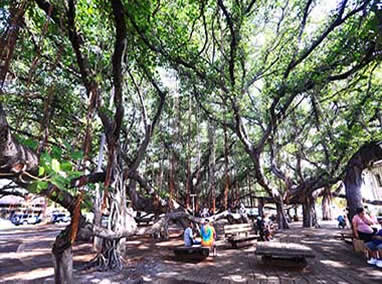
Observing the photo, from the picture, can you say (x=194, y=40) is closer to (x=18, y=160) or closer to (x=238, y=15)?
(x=238, y=15)

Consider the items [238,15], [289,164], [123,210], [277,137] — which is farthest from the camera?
[289,164]

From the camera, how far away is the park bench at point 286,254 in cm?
317

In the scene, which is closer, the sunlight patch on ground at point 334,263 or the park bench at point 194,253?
the sunlight patch on ground at point 334,263

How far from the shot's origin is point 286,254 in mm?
3211

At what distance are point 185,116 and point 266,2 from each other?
12.3 ft

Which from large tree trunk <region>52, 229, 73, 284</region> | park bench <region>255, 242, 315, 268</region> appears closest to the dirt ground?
park bench <region>255, 242, 315, 268</region>

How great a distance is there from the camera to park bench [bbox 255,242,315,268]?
3.17 m

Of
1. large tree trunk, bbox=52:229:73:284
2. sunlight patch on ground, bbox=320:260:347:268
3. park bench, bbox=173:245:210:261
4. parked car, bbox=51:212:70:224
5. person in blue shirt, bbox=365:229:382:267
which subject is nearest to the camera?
large tree trunk, bbox=52:229:73:284

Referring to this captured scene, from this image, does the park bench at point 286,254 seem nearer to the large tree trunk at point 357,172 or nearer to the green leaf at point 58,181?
the large tree trunk at point 357,172

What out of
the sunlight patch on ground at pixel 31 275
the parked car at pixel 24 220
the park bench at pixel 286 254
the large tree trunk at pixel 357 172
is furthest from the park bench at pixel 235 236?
the parked car at pixel 24 220

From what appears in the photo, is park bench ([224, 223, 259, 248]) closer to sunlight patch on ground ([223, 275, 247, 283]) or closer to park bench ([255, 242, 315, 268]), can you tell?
park bench ([255, 242, 315, 268])

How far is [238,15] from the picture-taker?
4238 mm

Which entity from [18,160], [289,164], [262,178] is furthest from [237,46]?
[289,164]

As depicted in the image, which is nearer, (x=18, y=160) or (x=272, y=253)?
(x=18, y=160)
